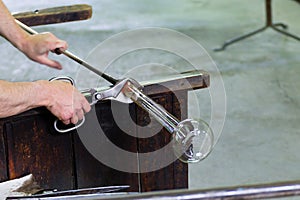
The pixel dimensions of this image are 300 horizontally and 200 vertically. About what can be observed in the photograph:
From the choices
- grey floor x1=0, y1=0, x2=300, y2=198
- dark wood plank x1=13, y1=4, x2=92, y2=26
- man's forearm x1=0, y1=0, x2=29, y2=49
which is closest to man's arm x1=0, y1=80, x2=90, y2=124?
man's forearm x1=0, y1=0, x2=29, y2=49

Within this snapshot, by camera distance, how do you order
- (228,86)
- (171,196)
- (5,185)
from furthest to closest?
(228,86) < (5,185) < (171,196)

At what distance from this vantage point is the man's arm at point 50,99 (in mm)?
1247

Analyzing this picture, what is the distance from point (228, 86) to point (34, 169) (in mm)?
2102

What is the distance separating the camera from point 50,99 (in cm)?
129

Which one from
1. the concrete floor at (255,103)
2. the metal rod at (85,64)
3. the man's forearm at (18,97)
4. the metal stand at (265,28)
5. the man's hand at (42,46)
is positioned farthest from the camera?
the metal stand at (265,28)

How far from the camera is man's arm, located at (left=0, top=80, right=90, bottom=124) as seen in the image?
4.09 ft

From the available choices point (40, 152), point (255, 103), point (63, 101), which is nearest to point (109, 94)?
point (63, 101)

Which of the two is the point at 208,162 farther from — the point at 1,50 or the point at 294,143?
the point at 1,50

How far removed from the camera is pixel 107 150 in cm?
142

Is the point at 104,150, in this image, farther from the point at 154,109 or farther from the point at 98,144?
the point at 154,109

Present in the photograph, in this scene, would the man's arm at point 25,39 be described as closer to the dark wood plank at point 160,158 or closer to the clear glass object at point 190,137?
the dark wood plank at point 160,158

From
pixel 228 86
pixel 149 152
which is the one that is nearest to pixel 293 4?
pixel 228 86

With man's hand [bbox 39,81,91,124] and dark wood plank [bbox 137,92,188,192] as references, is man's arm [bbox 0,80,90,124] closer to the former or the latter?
man's hand [bbox 39,81,91,124]

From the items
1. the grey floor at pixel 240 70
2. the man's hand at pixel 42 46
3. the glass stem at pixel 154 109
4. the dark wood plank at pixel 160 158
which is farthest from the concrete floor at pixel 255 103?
the glass stem at pixel 154 109
